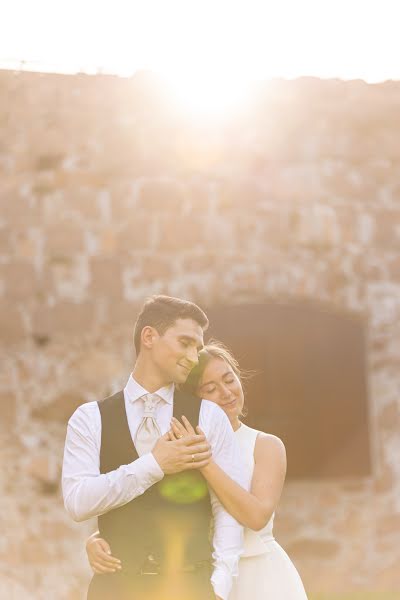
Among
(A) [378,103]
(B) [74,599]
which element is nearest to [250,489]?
(B) [74,599]

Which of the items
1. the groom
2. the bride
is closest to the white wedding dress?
the bride

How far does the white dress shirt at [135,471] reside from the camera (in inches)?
117

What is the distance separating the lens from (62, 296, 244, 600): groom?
119 inches

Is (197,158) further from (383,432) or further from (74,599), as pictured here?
(74,599)

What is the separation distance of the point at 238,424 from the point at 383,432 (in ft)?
11.4

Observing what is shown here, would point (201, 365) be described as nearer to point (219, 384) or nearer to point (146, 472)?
point (219, 384)

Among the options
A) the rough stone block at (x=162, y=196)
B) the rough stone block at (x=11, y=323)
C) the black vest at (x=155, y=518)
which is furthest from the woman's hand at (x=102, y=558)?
the rough stone block at (x=162, y=196)

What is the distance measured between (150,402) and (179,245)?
3828mm

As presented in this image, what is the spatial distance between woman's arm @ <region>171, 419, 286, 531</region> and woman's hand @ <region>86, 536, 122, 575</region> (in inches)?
14.6

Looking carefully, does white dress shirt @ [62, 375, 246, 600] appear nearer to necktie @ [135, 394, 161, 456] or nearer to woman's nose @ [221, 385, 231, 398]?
necktie @ [135, 394, 161, 456]

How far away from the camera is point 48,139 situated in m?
6.98

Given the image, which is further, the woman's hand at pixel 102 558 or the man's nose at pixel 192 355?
the man's nose at pixel 192 355

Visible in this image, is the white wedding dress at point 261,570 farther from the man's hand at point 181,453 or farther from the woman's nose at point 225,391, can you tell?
the man's hand at point 181,453

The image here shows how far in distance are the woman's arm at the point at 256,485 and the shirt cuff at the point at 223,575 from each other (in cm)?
16
